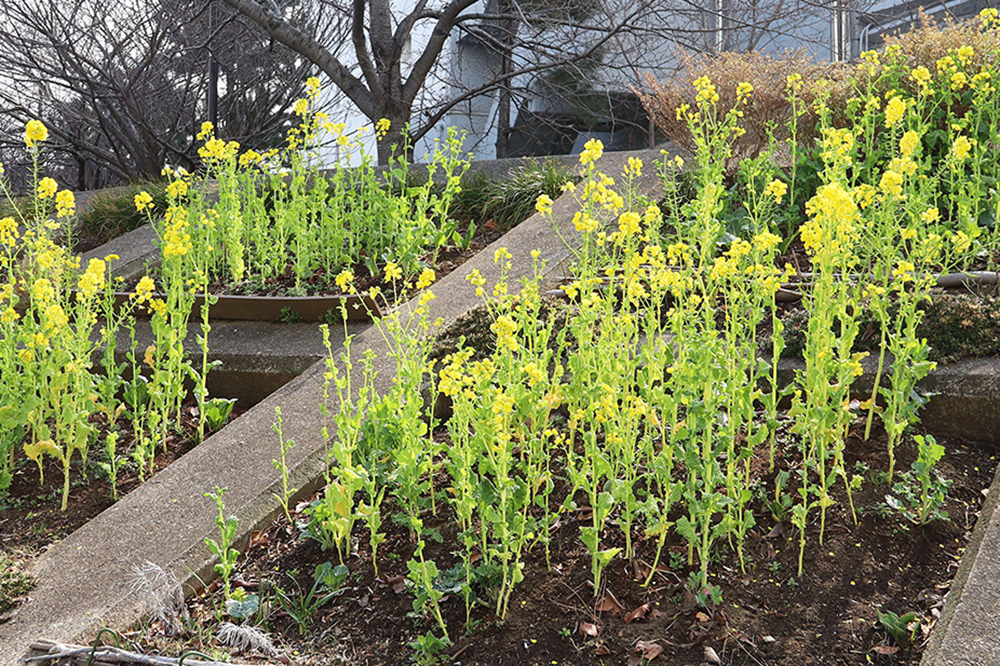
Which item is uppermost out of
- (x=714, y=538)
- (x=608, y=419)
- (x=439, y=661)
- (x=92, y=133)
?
(x=92, y=133)

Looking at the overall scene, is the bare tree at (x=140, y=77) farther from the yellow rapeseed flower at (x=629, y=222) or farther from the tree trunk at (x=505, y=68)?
the yellow rapeseed flower at (x=629, y=222)

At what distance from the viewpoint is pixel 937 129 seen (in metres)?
5.11

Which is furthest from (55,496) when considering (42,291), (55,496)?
(42,291)

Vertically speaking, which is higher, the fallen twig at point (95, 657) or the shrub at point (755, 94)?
the shrub at point (755, 94)

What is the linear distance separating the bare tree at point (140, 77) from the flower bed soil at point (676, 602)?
7.54 meters

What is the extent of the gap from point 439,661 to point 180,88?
10.5 meters

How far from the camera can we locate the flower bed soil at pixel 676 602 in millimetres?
2295

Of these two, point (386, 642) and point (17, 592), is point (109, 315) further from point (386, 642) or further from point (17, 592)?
point (386, 642)

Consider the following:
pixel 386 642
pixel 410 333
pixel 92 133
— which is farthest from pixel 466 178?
pixel 92 133

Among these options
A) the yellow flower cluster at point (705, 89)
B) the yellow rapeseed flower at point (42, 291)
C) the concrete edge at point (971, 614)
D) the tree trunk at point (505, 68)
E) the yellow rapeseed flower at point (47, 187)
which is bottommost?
the concrete edge at point (971, 614)

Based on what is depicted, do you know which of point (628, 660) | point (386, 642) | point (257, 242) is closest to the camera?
point (628, 660)

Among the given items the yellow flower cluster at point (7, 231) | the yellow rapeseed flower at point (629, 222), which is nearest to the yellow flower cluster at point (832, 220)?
the yellow rapeseed flower at point (629, 222)

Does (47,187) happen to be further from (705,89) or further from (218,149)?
(705,89)

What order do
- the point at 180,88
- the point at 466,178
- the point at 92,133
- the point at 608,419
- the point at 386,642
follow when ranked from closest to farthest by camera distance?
the point at 386,642 → the point at 608,419 → the point at 466,178 → the point at 180,88 → the point at 92,133
